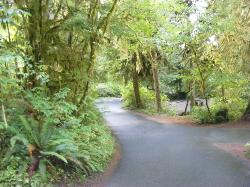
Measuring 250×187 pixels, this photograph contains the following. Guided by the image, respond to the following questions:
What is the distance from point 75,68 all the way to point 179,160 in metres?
4.39

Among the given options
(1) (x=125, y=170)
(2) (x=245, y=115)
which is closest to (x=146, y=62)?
(2) (x=245, y=115)

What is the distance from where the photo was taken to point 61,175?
809cm

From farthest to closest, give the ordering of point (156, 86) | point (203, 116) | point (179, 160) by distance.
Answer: point (156, 86) < point (203, 116) < point (179, 160)

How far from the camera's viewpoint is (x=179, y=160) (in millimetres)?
10875

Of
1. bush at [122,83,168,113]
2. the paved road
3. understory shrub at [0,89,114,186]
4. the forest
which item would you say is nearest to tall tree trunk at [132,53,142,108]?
bush at [122,83,168,113]

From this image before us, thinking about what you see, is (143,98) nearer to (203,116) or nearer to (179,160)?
(203,116)

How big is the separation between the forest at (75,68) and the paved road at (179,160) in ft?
2.92

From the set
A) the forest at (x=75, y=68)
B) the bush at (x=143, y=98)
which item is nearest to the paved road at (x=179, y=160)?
the forest at (x=75, y=68)

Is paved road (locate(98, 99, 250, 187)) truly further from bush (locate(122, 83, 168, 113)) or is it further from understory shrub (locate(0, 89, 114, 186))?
bush (locate(122, 83, 168, 113))

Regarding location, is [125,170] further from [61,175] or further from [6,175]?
[6,175]

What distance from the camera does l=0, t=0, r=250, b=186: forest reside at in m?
7.97

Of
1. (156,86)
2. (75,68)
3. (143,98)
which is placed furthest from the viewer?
(143,98)

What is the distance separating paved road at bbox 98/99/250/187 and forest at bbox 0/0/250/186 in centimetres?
89

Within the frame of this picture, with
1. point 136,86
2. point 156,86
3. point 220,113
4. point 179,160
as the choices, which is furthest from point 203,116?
point 179,160
